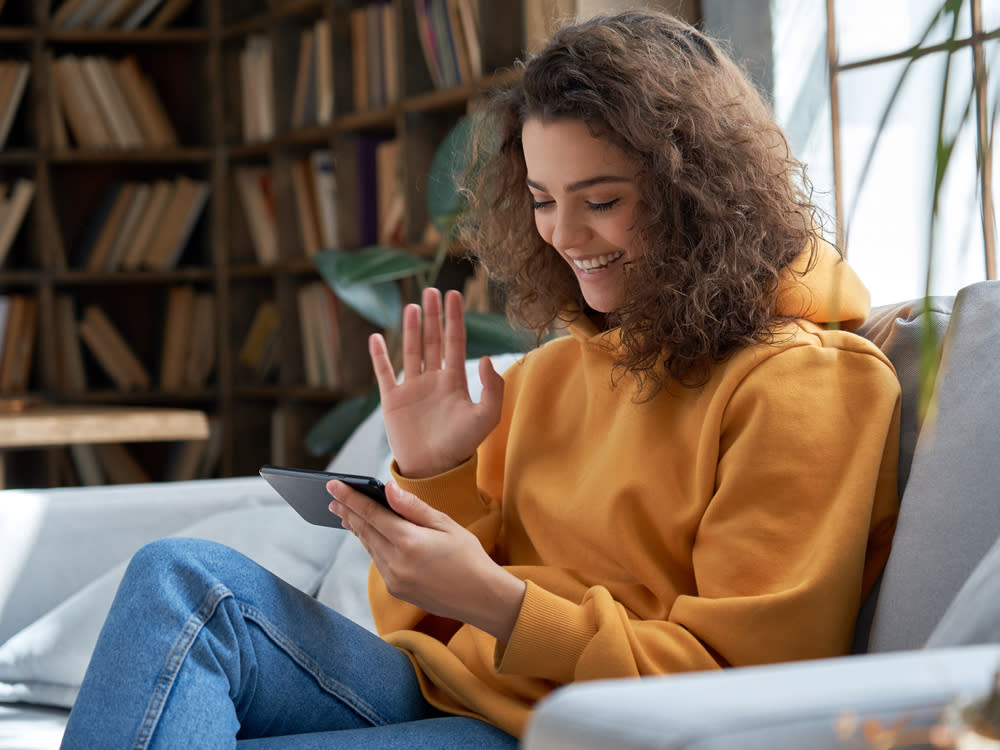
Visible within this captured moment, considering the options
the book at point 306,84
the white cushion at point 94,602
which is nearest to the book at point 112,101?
the book at point 306,84

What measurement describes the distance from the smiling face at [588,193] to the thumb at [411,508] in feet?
1.02

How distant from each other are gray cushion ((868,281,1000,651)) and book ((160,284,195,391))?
9.33 feet

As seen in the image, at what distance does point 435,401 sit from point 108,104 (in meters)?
2.55

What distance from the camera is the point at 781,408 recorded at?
100 centimetres

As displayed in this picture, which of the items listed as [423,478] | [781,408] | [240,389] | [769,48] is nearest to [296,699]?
[423,478]

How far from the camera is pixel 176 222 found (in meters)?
3.42

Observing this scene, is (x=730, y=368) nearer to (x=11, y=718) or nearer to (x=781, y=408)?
(x=781, y=408)

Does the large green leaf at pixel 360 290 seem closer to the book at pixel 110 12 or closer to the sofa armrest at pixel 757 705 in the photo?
the book at pixel 110 12

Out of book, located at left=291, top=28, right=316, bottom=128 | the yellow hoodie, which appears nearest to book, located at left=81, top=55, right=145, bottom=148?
book, located at left=291, top=28, right=316, bottom=128

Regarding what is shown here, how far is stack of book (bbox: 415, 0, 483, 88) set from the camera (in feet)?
7.89

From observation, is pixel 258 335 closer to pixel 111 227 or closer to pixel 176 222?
pixel 176 222

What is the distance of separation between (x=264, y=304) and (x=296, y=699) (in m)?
2.50

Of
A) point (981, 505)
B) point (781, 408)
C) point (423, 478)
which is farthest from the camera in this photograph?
point (423, 478)

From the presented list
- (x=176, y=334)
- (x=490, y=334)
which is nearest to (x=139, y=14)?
(x=176, y=334)
